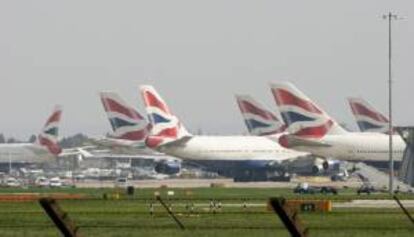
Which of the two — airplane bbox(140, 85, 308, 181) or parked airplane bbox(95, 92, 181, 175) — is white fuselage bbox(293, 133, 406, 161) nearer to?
airplane bbox(140, 85, 308, 181)

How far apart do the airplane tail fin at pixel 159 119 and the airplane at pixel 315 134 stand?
1746cm

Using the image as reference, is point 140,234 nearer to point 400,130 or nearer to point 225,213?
point 225,213

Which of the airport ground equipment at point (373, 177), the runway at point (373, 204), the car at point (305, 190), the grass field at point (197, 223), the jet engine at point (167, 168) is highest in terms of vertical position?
the grass field at point (197, 223)

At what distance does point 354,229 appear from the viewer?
48156 millimetres

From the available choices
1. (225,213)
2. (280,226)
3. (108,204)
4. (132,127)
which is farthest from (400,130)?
(132,127)

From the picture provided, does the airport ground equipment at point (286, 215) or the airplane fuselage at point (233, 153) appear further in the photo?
the airplane fuselage at point (233, 153)

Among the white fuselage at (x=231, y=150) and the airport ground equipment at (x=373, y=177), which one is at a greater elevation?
the airport ground equipment at (x=373, y=177)

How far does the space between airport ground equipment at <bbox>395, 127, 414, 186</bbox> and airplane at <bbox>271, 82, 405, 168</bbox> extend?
152 ft

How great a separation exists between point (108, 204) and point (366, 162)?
7099 cm

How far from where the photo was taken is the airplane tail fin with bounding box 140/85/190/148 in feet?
541

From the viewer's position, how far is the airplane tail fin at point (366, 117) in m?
180

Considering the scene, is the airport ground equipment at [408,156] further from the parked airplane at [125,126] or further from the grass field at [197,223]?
the parked airplane at [125,126]

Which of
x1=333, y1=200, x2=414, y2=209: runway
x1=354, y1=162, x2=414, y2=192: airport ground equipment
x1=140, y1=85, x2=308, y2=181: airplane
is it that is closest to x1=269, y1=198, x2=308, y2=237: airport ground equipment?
x1=333, y1=200, x2=414, y2=209: runway

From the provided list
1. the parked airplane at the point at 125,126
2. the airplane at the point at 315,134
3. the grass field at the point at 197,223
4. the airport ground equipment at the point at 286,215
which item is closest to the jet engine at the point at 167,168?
the parked airplane at the point at 125,126
